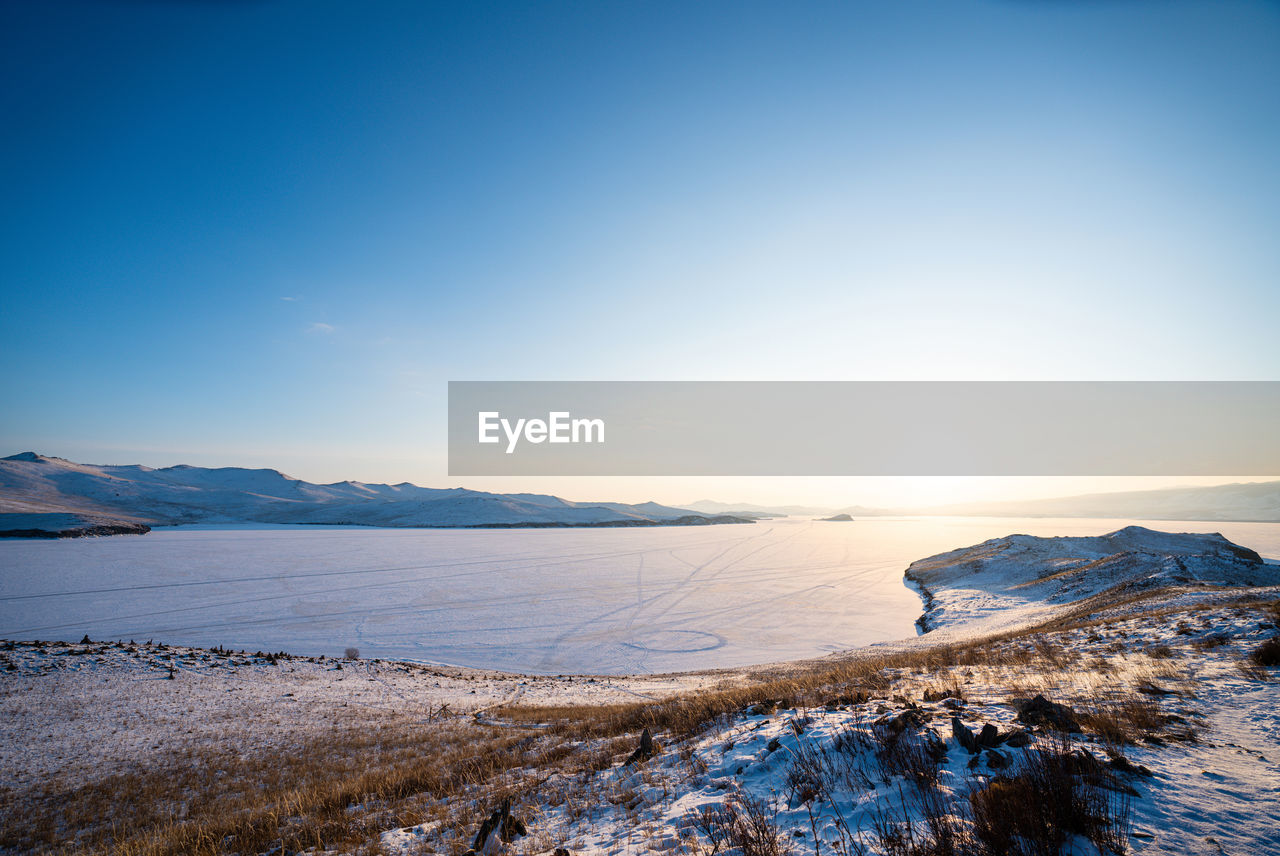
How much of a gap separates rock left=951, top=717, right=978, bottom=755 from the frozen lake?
20385mm

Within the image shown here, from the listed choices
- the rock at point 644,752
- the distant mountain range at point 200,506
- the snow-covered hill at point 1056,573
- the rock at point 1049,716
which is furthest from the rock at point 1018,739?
the distant mountain range at point 200,506

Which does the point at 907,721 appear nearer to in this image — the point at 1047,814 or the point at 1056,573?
the point at 1047,814

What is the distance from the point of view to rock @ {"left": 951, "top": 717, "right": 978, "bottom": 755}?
16.8 feet

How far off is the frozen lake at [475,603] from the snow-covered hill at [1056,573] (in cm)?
349

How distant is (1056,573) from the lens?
1369 inches

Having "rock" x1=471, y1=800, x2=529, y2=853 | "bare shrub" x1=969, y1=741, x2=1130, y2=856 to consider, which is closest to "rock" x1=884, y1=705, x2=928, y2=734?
"bare shrub" x1=969, y1=741, x2=1130, y2=856

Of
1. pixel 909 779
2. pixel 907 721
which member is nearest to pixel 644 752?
pixel 907 721

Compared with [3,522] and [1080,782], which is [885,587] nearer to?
[1080,782]

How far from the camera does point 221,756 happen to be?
12.0 m

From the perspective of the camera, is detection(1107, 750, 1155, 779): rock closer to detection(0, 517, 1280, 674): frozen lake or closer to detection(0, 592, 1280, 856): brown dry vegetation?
detection(0, 592, 1280, 856): brown dry vegetation

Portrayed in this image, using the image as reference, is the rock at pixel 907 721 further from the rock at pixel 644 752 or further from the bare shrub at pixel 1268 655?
the bare shrub at pixel 1268 655

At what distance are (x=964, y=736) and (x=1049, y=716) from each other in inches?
53.4

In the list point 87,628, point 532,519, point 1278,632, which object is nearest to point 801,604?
point 1278,632

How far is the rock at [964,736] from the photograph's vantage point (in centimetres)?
511
